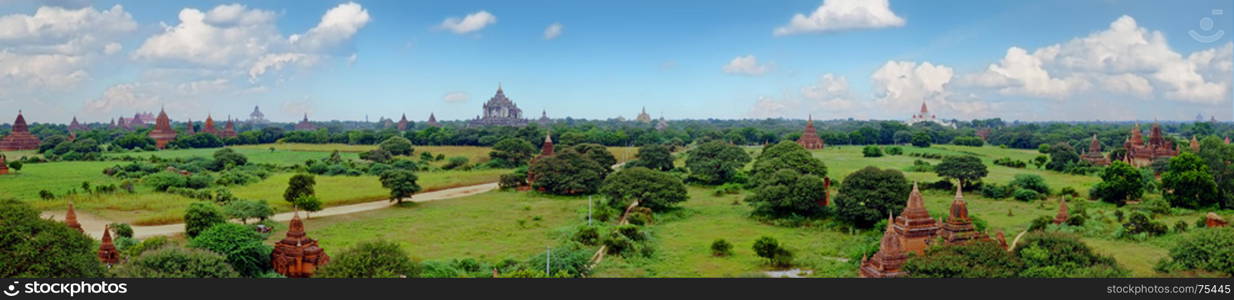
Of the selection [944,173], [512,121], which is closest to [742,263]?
[944,173]

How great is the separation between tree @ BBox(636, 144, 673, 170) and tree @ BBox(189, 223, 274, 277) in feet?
117

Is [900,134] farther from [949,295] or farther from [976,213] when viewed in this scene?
[949,295]

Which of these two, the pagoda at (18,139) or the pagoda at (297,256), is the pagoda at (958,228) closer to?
the pagoda at (297,256)

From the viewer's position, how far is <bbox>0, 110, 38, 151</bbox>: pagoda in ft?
247

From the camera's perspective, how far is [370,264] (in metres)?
16.4

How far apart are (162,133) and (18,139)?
512 inches

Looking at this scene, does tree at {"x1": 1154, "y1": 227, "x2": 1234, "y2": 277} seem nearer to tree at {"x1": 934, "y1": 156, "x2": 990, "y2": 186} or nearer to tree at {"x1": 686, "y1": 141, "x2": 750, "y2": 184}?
tree at {"x1": 934, "y1": 156, "x2": 990, "y2": 186}

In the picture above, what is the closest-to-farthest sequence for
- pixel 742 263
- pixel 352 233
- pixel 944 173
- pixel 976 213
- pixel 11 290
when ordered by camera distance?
pixel 11 290
pixel 742 263
pixel 352 233
pixel 976 213
pixel 944 173

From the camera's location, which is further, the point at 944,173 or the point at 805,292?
the point at 944,173

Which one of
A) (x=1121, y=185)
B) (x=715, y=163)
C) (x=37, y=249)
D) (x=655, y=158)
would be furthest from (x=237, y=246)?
(x=1121, y=185)

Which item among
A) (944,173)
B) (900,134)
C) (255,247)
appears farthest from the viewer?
(900,134)

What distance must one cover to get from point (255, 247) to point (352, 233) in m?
7.61

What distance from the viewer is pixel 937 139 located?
103 m
